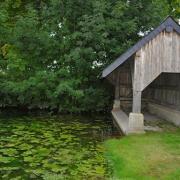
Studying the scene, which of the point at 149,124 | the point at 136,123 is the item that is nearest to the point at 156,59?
the point at 136,123

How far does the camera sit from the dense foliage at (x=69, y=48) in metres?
21.7

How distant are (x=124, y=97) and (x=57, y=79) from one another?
4.41 meters

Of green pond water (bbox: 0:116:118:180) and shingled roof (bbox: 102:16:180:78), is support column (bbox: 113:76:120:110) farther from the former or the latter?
shingled roof (bbox: 102:16:180:78)

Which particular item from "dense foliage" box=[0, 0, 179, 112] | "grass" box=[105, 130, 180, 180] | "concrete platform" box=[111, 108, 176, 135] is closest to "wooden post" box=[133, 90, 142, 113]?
"concrete platform" box=[111, 108, 176, 135]

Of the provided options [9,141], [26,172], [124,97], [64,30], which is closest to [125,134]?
[9,141]

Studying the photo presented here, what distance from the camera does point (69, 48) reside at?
23000 millimetres

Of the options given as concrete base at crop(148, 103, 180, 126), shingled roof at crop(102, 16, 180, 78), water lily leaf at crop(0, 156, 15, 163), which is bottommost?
water lily leaf at crop(0, 156, 15, 163)

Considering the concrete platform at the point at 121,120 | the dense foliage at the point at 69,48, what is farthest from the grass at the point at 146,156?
the dense foliage at the point at 69,48

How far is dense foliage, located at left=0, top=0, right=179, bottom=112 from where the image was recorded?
21688mm

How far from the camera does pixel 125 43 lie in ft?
73.9

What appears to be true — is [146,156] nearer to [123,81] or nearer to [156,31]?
[156,31]

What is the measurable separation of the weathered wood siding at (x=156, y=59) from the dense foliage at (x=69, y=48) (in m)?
7.05

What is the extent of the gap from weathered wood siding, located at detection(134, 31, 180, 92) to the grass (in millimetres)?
2250

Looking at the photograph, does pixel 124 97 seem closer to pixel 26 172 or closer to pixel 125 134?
pixel 125 134
